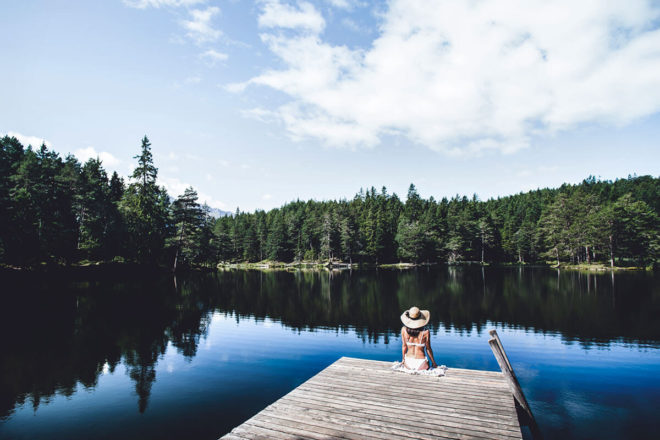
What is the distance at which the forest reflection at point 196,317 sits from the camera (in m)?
15.9

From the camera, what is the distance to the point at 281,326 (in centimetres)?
2570

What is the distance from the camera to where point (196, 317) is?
28953 mm

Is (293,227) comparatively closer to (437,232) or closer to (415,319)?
(437,232)

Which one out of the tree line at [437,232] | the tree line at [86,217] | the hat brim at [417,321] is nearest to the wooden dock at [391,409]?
the hat brim at [417,321]

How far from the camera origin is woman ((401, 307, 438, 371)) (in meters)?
10.5

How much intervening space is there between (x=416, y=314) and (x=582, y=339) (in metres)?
16.0

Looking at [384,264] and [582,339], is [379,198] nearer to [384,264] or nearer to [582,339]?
[384,264]

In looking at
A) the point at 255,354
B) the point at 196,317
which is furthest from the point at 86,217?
the point at 255,354

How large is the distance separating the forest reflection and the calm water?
12 cm

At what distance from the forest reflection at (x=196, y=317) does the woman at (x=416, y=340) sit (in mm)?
9125

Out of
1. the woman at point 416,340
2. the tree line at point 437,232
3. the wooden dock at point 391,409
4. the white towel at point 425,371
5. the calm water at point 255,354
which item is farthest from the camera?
the tree line at point 437,232

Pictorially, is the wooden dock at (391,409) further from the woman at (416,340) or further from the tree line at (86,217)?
the tree line at (86,217)

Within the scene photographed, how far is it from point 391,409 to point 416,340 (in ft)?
9.76

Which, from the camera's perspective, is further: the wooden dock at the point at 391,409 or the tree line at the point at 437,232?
the tree line at the point at 437,232
